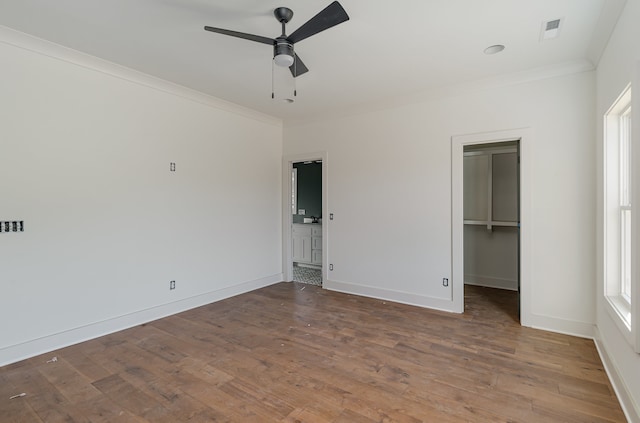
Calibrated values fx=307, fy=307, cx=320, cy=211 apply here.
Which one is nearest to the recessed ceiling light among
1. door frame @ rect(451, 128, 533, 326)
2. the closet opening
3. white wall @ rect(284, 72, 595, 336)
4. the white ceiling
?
the white ceiling

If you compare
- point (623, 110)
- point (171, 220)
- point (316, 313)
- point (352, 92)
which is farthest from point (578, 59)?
point (171, 220)

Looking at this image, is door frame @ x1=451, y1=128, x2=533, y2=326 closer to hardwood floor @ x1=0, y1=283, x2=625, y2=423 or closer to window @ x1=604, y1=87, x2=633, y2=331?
hardwood floor @ x1=0, y1=283, x2=625, y2=423

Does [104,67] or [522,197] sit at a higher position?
[104,67]

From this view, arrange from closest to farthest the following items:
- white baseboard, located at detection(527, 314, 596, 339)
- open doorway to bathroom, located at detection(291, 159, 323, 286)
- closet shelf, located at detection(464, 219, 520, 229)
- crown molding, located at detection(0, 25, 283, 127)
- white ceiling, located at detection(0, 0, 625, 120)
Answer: white ceiling, located at detection(0, 0, 625, 120), crown molding, located at detection(0, 25, 283, 127), white baseboard, located at detection(527, 314, 596, 339), closet shelf, located at detection(464, 219, 520, 229), open doorway to bathroom, located at detection(291, 159, 323, 286)

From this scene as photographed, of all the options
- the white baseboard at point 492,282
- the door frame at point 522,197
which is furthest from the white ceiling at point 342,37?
the white baseboard at point 492,282

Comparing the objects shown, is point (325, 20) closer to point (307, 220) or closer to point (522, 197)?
point (522, 197)

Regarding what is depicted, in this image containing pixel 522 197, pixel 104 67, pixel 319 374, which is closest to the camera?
pixel 319 374

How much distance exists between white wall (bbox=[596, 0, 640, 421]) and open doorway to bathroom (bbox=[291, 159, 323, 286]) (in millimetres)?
4213

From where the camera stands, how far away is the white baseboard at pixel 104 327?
265 centimetres

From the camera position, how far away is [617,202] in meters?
2.58

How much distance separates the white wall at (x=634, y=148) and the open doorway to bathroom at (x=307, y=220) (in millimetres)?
4213

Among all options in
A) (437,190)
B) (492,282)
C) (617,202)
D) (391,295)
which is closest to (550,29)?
(617,202)

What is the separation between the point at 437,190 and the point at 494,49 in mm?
1620

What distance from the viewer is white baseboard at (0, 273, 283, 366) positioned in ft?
8.71
